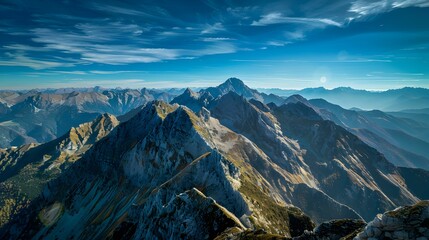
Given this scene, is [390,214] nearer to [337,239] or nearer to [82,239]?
[337,239]

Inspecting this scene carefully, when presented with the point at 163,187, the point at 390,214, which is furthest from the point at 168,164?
the point at 390,214

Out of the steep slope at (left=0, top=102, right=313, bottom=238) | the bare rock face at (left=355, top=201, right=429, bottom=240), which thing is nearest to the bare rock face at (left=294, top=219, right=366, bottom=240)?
the bare rock face at (left=355, top=201, right=429, bottom=240)

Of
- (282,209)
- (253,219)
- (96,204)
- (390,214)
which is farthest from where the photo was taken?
(96,204)

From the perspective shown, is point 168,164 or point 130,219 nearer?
point 130,219

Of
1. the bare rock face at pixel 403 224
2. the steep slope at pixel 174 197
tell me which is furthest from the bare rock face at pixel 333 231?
the steep slope at pixel 174 197

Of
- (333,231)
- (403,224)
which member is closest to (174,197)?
(333,231)

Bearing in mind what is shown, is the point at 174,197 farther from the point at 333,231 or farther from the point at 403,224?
the point at 403,224

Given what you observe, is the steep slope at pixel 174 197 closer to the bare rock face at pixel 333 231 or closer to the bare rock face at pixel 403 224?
the bare rock face at pixel 333 231

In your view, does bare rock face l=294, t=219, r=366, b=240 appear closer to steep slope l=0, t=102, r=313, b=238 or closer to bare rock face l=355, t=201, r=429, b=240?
bare rock face l=355, t=201, r=429, b=240
